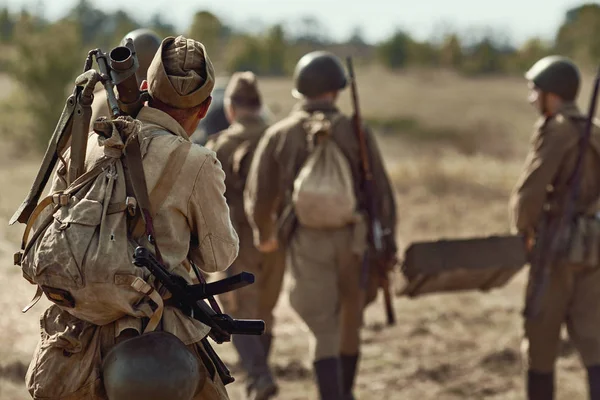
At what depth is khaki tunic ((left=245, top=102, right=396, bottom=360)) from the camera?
24.3ft

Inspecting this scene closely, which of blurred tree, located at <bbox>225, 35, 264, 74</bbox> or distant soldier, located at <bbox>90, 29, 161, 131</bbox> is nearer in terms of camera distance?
distant soldier, located at <bbox>90, 29, 161, 131</bbox>

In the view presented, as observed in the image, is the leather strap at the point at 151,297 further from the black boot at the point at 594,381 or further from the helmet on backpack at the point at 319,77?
the black boot at the point at 594,381

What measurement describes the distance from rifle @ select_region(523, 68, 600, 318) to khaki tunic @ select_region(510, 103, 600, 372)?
0.04 m

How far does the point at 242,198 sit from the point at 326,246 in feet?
4.11

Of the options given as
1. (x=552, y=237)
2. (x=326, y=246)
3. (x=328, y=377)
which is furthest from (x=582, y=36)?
(x=328, y=377)

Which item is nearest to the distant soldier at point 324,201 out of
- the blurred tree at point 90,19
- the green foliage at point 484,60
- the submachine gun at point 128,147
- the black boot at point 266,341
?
the black boot at point 266,341

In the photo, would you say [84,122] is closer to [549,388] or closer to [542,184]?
[542,184]

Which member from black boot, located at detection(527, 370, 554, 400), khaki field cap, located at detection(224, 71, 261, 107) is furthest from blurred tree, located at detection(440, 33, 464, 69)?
black boot, located at detection(527, 370, 554, 400)

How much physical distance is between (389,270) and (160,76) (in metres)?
3.59

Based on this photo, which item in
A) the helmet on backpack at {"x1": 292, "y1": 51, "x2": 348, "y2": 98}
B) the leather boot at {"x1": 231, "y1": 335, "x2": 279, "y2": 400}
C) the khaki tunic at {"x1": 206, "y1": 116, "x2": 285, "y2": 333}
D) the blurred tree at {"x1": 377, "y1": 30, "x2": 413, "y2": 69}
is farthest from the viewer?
the blurred tree at {"x1": 377, "y1": 30, "x2": 413, "y2": 69}

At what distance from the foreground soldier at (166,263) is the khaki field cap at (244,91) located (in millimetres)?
4013

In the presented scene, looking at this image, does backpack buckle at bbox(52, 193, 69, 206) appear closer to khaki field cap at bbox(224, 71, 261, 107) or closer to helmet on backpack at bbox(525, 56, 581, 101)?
helmet on backpack at bbox(525, 56, 581, 101)

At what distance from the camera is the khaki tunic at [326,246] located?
7.42 metres

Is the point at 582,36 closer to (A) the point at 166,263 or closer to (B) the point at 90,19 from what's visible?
(A) the point at 166,263
